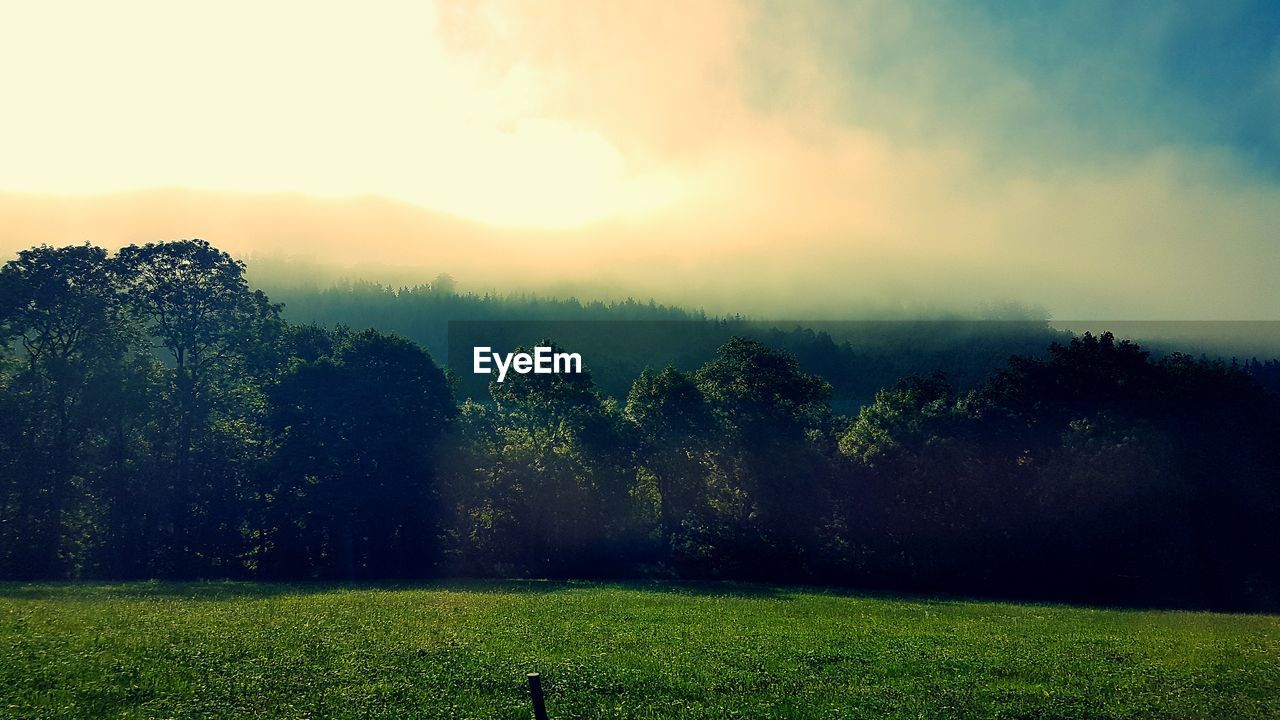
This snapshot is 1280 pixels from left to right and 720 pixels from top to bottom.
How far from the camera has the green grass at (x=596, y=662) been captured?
2091 centimetres

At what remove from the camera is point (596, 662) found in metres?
25.7

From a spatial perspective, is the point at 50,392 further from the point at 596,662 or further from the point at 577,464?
the point at 596,662

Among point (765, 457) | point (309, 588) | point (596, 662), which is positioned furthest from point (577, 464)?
point (596, 662)

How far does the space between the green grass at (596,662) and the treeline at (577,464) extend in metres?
24.3

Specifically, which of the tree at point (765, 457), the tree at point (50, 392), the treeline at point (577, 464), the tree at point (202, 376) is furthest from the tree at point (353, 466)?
the tree at point (765, 457)

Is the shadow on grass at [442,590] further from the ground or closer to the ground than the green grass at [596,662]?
closer to the ground

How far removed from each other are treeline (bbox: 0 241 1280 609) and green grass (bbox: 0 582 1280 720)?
957 inches

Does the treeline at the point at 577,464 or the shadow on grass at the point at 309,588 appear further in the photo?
the treeline at the point at 577,464

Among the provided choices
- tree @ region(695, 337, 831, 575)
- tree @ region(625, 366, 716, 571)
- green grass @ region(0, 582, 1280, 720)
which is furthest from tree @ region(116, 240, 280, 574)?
tree @ region(695, 337, 831, 575)

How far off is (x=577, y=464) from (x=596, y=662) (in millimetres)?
52931

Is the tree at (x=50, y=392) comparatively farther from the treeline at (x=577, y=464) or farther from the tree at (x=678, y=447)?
the tree at (x=678, y=447)

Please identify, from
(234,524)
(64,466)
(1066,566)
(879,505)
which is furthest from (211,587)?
(1066,566)

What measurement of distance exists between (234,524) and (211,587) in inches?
756

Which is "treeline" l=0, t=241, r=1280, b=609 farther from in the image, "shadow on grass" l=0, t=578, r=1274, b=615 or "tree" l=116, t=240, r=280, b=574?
"shadow on grass" l=0, t=578, r=1274, b=615
